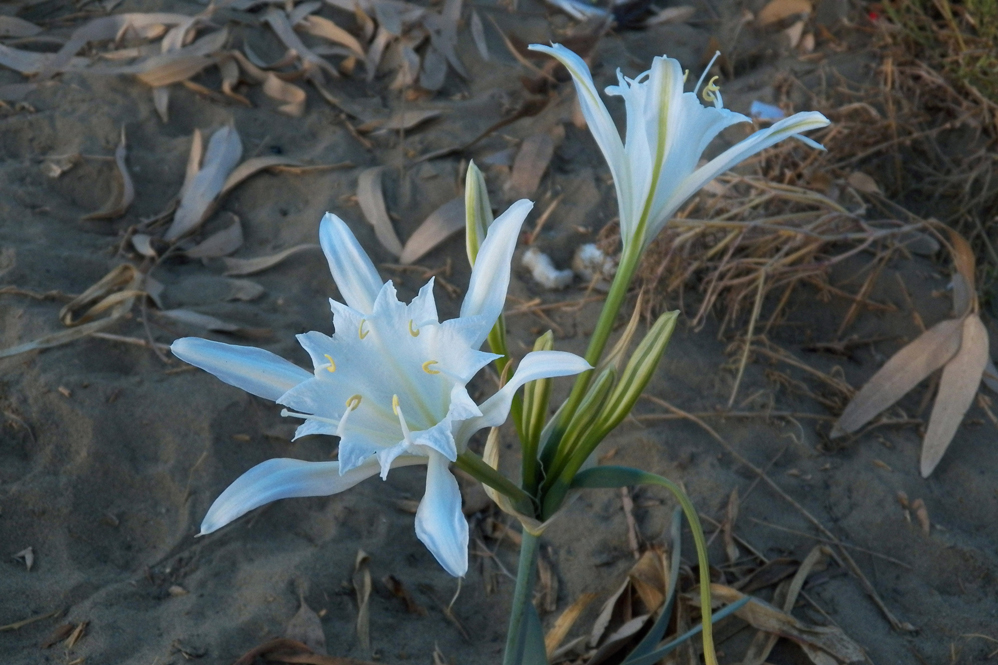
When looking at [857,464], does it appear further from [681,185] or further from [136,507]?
[136,507]

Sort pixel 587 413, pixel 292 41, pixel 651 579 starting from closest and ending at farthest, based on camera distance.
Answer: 1. pixel 587 413
2. pixel 651 579
3. pixel 292 41

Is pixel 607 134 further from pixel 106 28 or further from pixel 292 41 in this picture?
pixel 106 28

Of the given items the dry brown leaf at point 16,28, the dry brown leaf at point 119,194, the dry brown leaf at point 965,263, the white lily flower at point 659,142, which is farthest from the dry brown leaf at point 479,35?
the white lily flower at point 659,142

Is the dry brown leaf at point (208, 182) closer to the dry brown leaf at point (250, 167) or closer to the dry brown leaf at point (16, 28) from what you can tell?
the dry brown leaf at point (250, 167)

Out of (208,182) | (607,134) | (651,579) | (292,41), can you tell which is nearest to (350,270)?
(607,134)

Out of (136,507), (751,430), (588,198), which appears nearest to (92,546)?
(136,507)

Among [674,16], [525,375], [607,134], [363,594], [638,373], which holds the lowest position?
[363,594]
